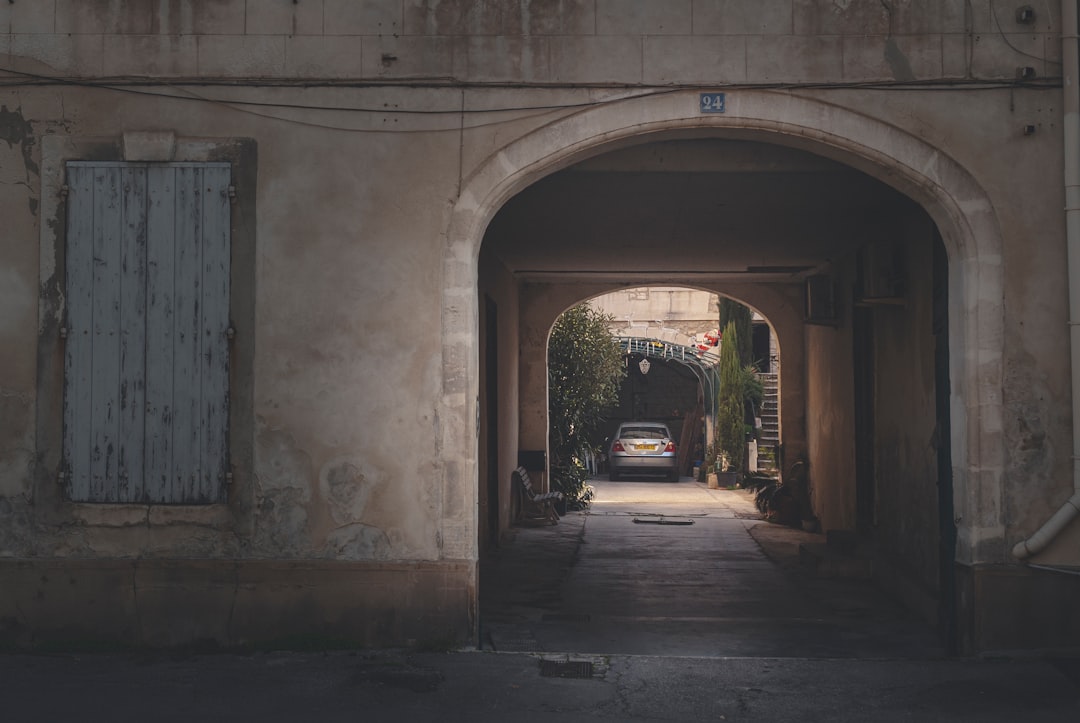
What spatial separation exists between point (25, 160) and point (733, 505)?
563 inches

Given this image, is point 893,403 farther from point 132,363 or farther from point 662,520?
point 132,363

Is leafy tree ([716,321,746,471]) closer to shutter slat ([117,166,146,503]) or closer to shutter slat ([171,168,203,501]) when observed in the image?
shutter slat ([171,168,203,501])

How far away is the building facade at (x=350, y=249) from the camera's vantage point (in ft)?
22.7

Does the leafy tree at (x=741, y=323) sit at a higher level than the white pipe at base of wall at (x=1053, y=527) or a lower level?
higher

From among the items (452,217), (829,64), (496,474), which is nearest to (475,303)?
(452,217)

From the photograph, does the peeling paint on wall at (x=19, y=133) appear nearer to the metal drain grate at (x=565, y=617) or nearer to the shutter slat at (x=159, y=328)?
the shutter slat at (x=159, y=328)

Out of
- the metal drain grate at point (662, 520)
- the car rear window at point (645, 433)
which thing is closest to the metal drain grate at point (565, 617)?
the metal drain grate at point (662, 520)

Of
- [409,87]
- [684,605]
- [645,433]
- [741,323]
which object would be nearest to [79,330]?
[409,87]

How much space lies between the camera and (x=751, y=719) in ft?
18.6

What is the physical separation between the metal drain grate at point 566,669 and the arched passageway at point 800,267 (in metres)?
1.21

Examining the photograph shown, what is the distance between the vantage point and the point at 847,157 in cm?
712

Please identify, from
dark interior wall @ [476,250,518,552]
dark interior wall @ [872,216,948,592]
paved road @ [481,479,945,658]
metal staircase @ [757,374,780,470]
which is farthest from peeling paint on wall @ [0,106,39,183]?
metal staircase @ [757,374,780,470]

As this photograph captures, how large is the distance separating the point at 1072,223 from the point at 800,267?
790cm

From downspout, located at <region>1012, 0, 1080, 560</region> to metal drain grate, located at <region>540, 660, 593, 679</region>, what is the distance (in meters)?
2.69
